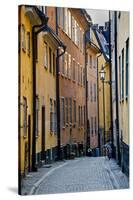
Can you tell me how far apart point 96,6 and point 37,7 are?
494 mm

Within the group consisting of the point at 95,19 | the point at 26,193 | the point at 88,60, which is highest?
the point at 95,19

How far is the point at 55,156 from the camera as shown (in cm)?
432

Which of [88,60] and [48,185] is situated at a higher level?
[88,60]

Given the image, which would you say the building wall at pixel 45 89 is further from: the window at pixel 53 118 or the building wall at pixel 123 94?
the building wall at pixel 123 94

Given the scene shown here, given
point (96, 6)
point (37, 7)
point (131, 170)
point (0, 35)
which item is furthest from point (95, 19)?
point (131, 170)

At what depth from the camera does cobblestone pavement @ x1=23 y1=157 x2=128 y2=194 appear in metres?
4.20

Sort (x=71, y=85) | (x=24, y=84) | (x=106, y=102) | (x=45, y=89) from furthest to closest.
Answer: (x=106, y=102), (x=71, y=85), (x=45, y=89), (x=24, y=84)

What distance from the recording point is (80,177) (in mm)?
4332

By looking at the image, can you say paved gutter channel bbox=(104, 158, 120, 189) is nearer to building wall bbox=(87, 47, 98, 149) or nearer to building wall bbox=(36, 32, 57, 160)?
building wall bbox=(87, 47, 98, 149)

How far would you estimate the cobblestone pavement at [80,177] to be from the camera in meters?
4.20

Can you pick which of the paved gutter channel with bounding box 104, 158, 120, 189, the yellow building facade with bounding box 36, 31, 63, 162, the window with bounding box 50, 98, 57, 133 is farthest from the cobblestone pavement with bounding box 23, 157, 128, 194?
the window with bounding box 50, 98, 57, 133

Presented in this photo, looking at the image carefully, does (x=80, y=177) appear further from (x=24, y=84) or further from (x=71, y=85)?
(x=24, y=84)

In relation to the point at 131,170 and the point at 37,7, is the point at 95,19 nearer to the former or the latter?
the point at 37,7

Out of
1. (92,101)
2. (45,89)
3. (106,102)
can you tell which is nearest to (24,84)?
(45,89)
